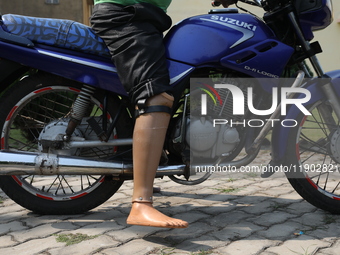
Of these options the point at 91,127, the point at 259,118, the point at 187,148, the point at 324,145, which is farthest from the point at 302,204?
the point at 91,127

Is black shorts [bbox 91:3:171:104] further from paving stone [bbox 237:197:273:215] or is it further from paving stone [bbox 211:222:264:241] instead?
paving stone [bbox 237:197:273:215]

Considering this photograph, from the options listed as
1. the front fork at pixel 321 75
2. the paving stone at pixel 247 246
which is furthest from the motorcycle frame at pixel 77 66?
the paving stone at pixel 247 246

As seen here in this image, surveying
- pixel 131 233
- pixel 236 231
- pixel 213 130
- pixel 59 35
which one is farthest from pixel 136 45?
pixel 236 231

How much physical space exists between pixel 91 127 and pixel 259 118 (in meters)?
1.07

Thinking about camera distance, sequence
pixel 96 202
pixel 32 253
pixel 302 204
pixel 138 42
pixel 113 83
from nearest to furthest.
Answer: pixel 32 253 < pixel 138 42 < pixel 113 83 < pixel 96 202 < pixel 302 204

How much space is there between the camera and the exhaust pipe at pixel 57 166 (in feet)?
9.56

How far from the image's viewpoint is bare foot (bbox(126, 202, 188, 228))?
2.61m

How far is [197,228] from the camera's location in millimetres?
2934

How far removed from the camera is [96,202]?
126 inches

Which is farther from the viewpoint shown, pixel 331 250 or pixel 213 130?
pixel 213 130

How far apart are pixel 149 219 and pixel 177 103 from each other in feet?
2.49

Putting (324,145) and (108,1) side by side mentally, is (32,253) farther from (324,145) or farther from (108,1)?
(324,145)

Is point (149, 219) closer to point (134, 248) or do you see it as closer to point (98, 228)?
point (134, 248)

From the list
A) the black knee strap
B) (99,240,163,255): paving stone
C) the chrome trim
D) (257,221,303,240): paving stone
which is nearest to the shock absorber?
the chrome trim
